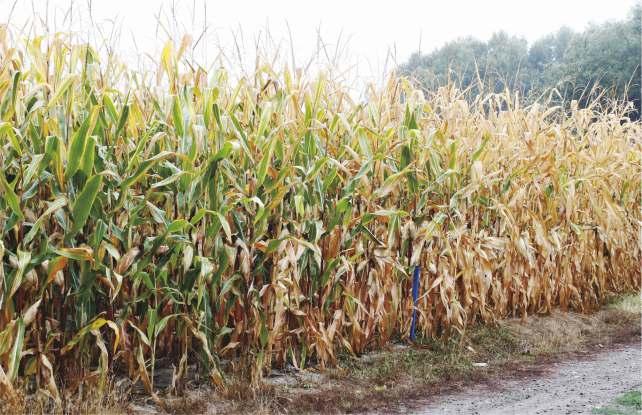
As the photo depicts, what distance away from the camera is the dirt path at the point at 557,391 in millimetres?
3875

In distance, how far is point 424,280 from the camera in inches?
187

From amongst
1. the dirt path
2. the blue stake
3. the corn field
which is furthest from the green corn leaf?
the blue stake

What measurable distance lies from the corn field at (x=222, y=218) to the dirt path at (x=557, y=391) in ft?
2.25

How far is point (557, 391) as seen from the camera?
14.1 feet

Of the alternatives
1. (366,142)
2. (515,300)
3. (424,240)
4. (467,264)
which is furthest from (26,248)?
(515,300)

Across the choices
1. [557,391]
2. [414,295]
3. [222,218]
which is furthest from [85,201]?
[557,391]

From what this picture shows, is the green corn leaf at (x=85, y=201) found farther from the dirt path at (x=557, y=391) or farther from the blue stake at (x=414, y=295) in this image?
the blue stake at (x=414, y=295)

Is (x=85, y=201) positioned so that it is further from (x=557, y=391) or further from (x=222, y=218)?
(x=557, y=391)

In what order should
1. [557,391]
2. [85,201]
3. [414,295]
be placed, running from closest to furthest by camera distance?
1. [85,201]
2. [557,391]
3. [414,295]

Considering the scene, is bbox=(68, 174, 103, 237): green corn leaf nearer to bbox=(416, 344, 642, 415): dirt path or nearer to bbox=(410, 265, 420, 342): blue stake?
bbox=(416, 344, 642, 415): dirt path

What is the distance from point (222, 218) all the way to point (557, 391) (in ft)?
8.16

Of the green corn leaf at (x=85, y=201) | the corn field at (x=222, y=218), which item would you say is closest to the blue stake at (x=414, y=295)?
the corn field at (x=222, y=218)

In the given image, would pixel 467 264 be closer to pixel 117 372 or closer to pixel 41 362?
pixel 117 372

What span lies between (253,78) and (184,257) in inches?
51.0
